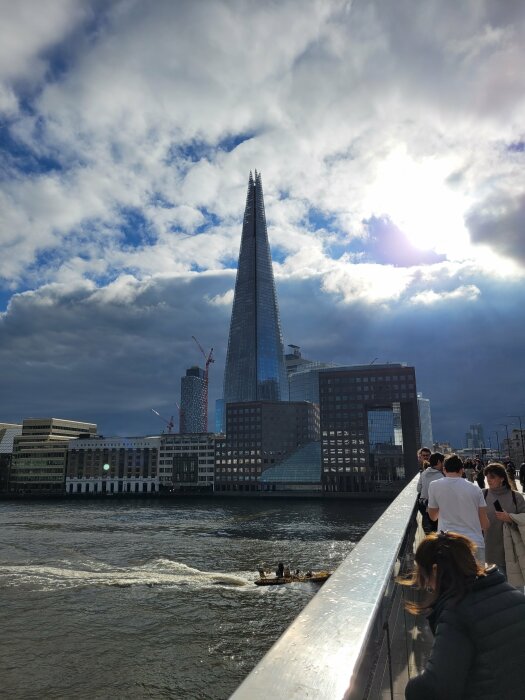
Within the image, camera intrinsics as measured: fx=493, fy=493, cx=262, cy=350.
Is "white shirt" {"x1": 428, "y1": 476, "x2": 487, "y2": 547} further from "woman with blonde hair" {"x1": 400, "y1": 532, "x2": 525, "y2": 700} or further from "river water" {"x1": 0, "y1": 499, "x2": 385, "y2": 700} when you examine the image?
"river water" {"x1": 0, "y1": 499, "x2": 385, "y2": 700}

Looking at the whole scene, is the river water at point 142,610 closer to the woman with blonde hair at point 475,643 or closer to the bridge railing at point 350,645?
the bridge railing at point 350,645

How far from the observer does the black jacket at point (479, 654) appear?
301cm

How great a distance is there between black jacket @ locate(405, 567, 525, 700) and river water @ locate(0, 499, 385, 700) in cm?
2752

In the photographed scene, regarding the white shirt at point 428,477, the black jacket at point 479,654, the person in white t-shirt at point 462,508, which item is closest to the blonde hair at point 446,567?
the black jacket at point 479,654

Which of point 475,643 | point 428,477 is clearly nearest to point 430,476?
point 428,477

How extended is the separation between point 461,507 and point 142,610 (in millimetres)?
37902

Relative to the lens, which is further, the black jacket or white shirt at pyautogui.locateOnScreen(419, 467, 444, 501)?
white shirt at pyautogui.locateOnScreen(419, 467, 444, 501)

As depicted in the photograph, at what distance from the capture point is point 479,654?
3.08 m

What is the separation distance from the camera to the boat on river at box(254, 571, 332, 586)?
1786 inches

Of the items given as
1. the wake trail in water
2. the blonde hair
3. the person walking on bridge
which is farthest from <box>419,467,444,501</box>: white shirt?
the wake trail in water

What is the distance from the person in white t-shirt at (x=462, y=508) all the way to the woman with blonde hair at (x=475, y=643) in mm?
4981

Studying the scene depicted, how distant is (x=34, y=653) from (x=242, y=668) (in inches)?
531

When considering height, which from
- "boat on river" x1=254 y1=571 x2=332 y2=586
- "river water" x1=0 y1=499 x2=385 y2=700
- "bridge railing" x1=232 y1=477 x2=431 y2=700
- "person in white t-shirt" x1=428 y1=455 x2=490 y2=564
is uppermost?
"person in white t-shirt" x1=428 y1=455 x2=490 y2=564

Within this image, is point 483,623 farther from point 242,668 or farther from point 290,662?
point 242,668
